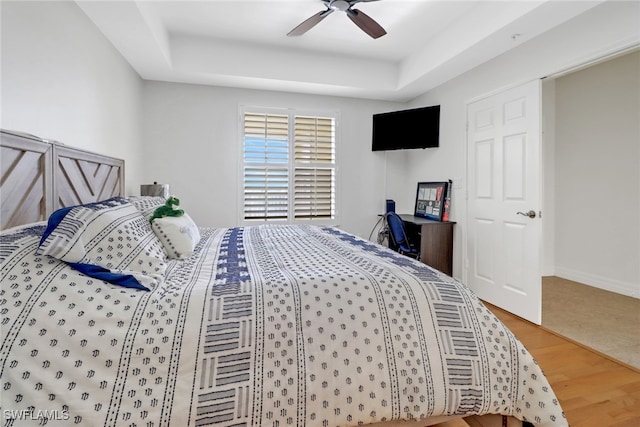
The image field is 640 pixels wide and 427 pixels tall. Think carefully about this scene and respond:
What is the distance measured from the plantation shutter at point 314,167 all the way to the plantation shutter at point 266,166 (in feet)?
0.52

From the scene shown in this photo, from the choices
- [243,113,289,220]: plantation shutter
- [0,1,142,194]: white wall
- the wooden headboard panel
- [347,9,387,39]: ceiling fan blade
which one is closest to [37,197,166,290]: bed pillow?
the wooden headboard panel

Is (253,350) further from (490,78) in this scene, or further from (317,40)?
(490,78)

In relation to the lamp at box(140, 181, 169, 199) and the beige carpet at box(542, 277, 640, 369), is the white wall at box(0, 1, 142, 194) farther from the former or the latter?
the beige carpet at box(542, 277, 640, 369)

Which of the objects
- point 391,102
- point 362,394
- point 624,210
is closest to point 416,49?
point 391,102

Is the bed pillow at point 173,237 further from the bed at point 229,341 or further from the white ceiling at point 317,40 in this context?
the white ceiling at point 317,40

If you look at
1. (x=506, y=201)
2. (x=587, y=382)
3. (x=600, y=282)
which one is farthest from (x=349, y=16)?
(x=600, y=282)

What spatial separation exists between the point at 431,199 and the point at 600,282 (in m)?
2.24

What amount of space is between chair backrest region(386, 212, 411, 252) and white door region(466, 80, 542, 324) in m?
0.75

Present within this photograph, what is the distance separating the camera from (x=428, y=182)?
398 cm

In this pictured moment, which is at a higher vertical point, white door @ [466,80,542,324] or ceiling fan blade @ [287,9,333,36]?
ceiling fan blade @ [287,9,333,36]

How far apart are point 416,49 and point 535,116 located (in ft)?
5.10

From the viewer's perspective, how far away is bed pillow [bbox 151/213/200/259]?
165 cm

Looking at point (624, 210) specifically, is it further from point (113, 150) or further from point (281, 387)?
point (113, 150)

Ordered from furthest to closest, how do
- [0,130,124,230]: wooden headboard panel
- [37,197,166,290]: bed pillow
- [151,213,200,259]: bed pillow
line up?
[151,213,200,259]: bed pillow, [0,130,124,230]: wooden headboard panel, [37,197,166,290]: bed pillow
